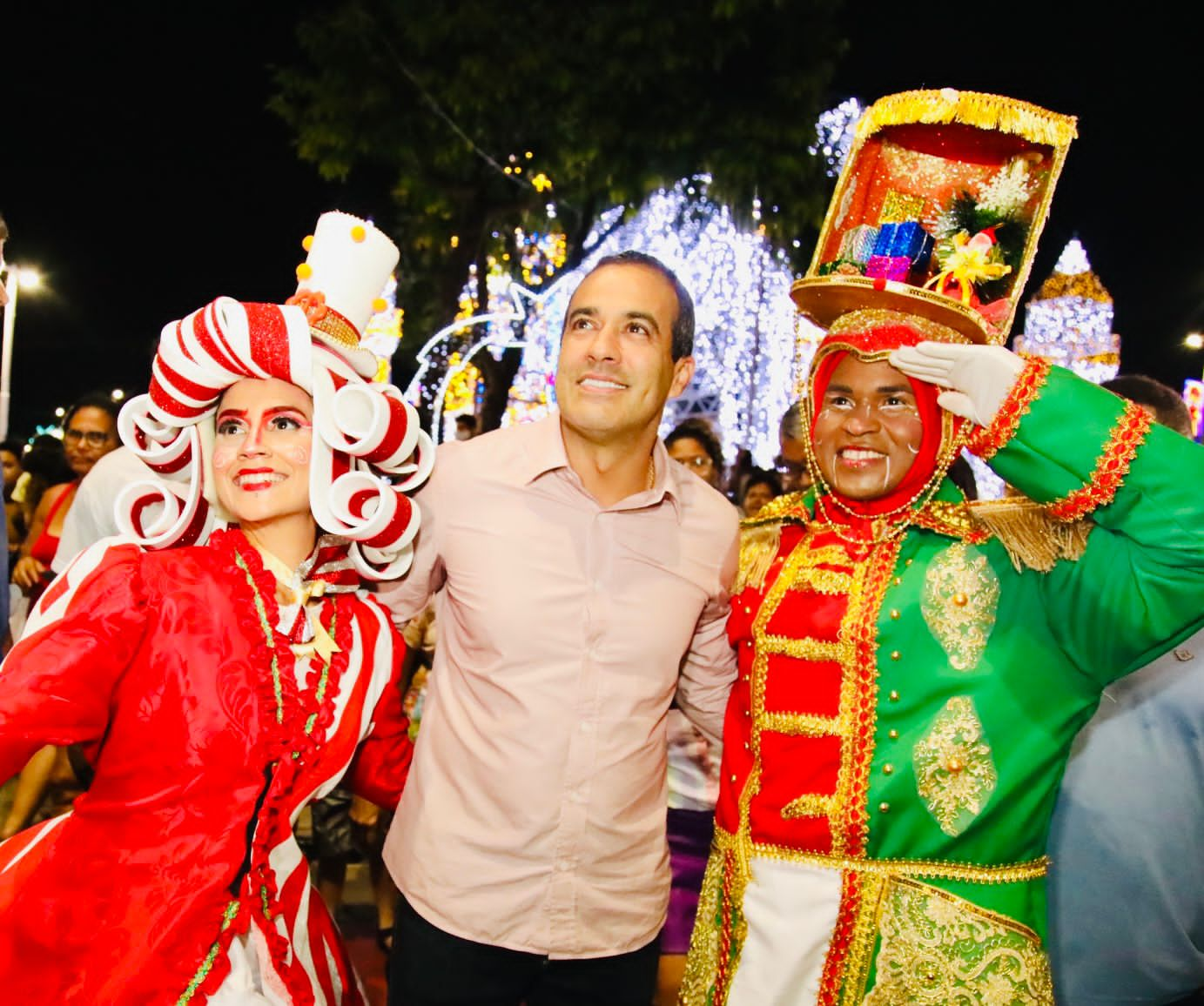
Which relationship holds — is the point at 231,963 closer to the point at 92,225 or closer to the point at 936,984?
the point at 936,984

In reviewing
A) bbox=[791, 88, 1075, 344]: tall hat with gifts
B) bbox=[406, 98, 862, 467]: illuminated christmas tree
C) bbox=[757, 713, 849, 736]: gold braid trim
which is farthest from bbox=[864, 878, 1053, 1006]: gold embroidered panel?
bbox=[406, 98, 862, 467]: illuminated christmas tree

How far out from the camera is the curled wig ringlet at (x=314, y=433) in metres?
2.34

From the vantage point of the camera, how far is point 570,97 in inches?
437

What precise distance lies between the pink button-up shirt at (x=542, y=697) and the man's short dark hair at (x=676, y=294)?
1.27 ft

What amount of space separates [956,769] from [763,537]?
2.53 feet

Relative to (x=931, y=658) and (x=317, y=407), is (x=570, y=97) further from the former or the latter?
(x=931, y=658)

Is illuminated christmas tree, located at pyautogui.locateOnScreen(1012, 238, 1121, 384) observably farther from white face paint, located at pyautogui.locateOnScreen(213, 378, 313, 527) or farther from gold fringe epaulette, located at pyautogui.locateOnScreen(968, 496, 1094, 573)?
white face paint, located at pyautogui.locateOnScreen(213, 378, 313, 527)

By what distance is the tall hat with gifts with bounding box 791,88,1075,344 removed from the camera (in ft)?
8.67

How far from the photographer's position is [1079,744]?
2805 mm

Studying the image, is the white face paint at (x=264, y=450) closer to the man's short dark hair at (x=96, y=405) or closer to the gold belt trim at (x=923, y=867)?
the gold belt trim at (x=923, y=867)

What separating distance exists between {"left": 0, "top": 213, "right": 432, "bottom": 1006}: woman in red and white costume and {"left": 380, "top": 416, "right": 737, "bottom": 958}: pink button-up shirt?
180 millimetres

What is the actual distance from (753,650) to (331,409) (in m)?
1.18

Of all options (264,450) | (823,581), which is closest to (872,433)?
(823,581)

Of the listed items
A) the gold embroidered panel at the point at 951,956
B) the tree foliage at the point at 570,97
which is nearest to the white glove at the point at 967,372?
the gold embroidered panel at the point at 951,956
